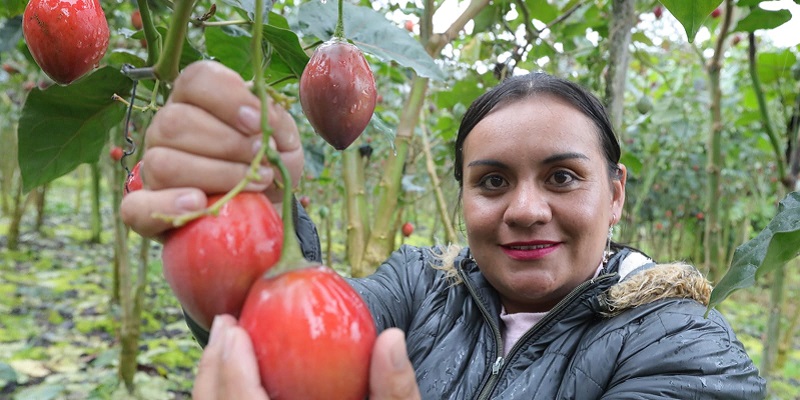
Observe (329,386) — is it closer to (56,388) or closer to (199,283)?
(199,283)

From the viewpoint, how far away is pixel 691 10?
2.07ft

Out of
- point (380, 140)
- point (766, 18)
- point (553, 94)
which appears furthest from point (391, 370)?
point (380, 140)

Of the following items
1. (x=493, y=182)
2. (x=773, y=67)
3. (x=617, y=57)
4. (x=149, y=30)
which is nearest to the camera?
(x=149, y=30)

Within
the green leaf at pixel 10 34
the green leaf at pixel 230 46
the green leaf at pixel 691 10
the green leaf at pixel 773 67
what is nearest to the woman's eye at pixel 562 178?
the green leaf at pixel 691 10

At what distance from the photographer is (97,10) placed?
760 mm

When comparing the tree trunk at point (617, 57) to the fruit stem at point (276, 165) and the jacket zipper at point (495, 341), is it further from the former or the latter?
the fruit stem at point (276, 165)

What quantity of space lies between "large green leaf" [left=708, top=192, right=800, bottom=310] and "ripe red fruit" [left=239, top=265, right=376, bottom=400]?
0.33 meters

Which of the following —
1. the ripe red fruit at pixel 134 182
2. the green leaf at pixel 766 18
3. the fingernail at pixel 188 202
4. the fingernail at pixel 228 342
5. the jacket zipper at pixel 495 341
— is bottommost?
the jacket zipper at pixel 495 341

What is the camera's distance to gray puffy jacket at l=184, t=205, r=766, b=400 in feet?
3.05

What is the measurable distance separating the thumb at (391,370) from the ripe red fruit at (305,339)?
0.01 m

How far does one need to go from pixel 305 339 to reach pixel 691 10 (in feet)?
1.77

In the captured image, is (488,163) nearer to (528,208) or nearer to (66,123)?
(528,208)

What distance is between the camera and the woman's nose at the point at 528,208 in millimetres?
1038

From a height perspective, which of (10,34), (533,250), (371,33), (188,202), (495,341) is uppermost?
(10,34)
